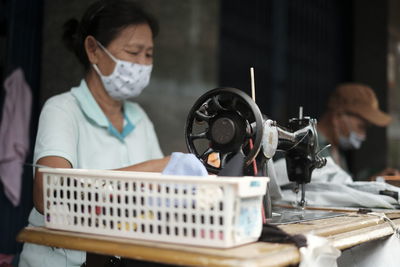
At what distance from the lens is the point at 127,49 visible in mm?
2312

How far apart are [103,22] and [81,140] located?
0.53 meters

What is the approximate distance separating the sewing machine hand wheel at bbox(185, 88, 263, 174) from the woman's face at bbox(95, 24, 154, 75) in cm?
85

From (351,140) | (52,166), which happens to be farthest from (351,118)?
(52,166)

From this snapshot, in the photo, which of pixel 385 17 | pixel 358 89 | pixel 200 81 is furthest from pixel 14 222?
pixel 385 17

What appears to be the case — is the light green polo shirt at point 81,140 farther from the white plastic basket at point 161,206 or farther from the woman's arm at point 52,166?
the white plastic basket at point 161,206

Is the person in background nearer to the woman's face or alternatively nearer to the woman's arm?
the woman's face

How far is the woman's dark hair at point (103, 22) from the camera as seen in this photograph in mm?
2328

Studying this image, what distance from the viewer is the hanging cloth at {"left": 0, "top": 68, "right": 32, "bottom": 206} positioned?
269 centimetres

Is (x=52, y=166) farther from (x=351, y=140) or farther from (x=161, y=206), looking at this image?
(x=351, y=140)

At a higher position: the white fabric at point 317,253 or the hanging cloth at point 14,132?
the hanging cloth at point 14,132

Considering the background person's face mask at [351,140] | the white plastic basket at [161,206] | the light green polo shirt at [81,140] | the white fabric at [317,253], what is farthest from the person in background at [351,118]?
the white plastic basket at [161,206]

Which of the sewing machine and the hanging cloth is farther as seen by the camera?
the hanging cloth

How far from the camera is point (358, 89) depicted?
12.2 feet

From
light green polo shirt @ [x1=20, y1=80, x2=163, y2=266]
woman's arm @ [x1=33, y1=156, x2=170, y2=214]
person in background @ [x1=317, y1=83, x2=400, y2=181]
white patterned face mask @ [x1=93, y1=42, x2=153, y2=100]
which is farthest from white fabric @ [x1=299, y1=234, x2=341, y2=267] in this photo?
person in background @ [x1=317, y1=83, x2=400, y2=181]
